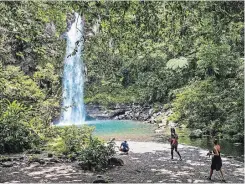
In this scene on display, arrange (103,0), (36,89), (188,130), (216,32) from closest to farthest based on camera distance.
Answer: (103,0), (216,32), (36,89), (188,130)

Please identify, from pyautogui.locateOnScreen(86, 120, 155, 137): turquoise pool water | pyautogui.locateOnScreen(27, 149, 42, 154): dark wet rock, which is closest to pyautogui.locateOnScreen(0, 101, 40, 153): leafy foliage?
pyautogui.locateOnScreen(27, 149, 42, 154): dark wet rock

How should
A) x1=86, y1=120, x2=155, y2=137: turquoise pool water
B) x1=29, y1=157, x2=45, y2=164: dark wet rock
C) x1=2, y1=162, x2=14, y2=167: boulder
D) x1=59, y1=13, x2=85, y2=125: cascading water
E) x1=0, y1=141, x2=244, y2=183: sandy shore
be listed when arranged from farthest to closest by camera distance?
x1=59, y1=13, x2=85, y2=125: cascading water → x1=86, y1=120, x2=155, y2=137: turquoise pool water → x1=29, y1=157, x2=45, y2=164: dark wet rock → x1=2, y1=162, x2=14, y2=167: boulder → x1=0, y1=141, x2=244, y2=183: sandy shore

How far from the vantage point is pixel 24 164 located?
10.9 meters

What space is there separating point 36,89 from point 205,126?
34.4ft

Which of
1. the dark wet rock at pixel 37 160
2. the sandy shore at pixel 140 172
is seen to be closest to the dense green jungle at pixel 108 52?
the sandy shore at pixel 140 172

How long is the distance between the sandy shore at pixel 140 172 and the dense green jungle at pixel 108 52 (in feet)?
2.89

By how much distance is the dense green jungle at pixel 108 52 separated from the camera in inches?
329

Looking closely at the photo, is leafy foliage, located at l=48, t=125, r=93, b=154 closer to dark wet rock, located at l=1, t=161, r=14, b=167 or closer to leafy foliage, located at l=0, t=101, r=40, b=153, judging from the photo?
leafy foliage, located at l=0, t=101, r=40, b=153

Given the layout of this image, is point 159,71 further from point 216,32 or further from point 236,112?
point 216,32

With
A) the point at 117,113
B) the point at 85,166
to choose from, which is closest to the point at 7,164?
the point at 85,166

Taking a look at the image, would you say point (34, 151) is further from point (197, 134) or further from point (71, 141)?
point (197, 134)

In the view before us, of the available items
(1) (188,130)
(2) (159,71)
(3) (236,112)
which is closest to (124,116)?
(2) (159,71)

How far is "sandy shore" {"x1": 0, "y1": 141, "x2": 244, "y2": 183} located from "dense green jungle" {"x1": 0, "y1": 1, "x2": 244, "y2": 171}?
880mm

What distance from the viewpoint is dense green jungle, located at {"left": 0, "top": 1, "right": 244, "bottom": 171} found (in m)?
8.35
